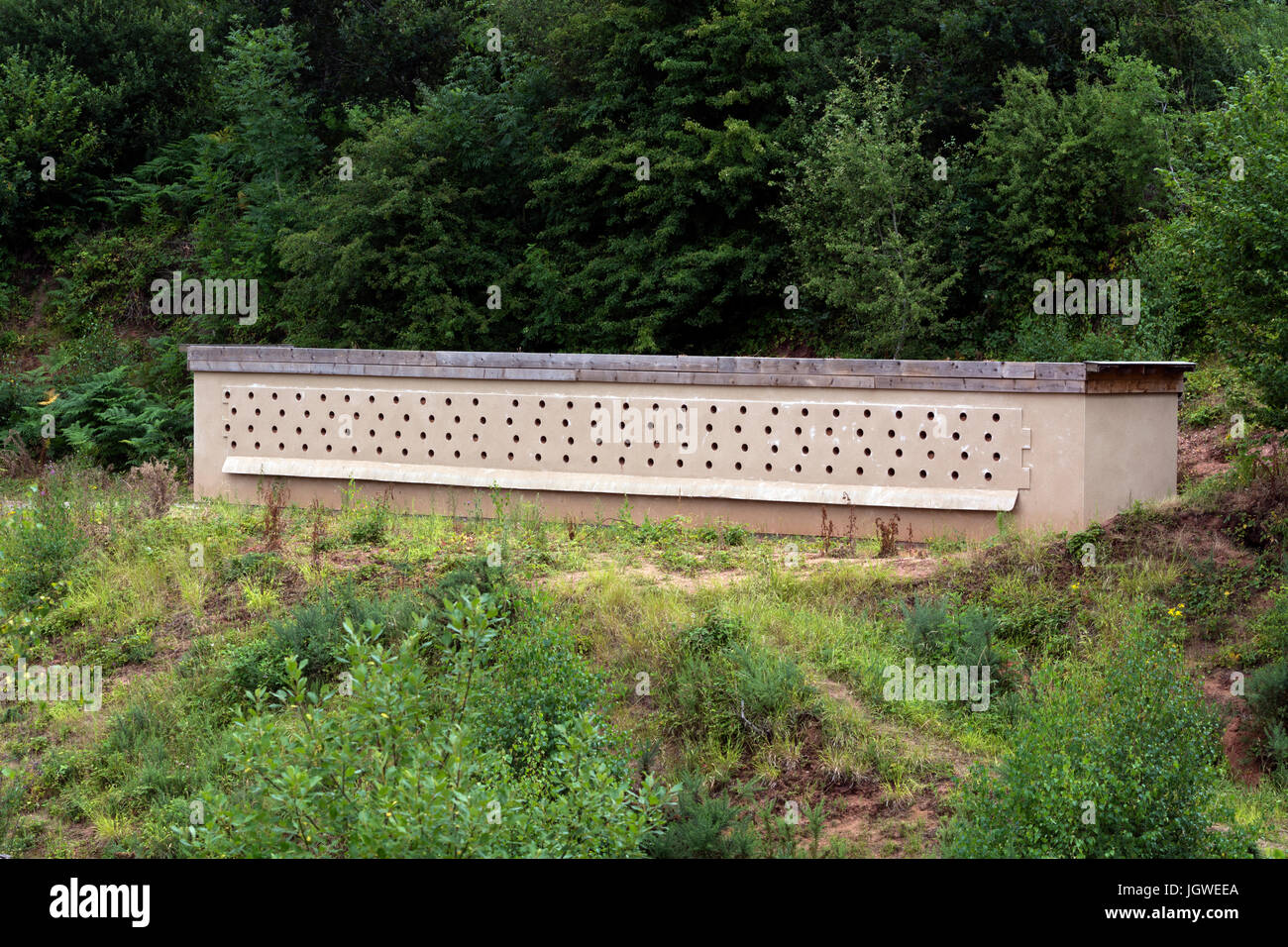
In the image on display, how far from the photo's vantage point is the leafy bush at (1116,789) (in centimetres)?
650

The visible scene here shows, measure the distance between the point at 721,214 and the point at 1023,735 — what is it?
19.9m

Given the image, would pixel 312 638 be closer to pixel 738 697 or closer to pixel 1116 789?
pixel 738 697

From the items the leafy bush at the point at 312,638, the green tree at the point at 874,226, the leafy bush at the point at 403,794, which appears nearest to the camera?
the leafy bush at the point at 403,794

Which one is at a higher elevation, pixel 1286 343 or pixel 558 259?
pixel 558 259

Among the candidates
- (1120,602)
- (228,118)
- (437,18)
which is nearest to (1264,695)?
(1120,602)

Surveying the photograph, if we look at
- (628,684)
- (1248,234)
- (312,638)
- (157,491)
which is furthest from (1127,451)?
(157,491)

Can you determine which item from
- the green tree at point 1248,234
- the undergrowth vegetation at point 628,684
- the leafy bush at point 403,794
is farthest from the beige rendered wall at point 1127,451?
the leafy bush at point 403,794

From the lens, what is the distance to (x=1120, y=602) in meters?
11.0

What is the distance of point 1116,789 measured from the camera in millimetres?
6707

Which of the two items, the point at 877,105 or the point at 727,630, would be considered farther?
the point at 877,105

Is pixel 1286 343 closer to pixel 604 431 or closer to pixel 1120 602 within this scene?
pixel 1120 602

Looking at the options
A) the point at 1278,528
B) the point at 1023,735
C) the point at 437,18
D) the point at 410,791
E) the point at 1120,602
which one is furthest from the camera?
the point at 437,18

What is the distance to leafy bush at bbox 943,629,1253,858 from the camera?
21.3 ft

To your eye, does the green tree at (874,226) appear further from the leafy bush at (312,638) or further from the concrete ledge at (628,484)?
the leafy bush at (312,638)
